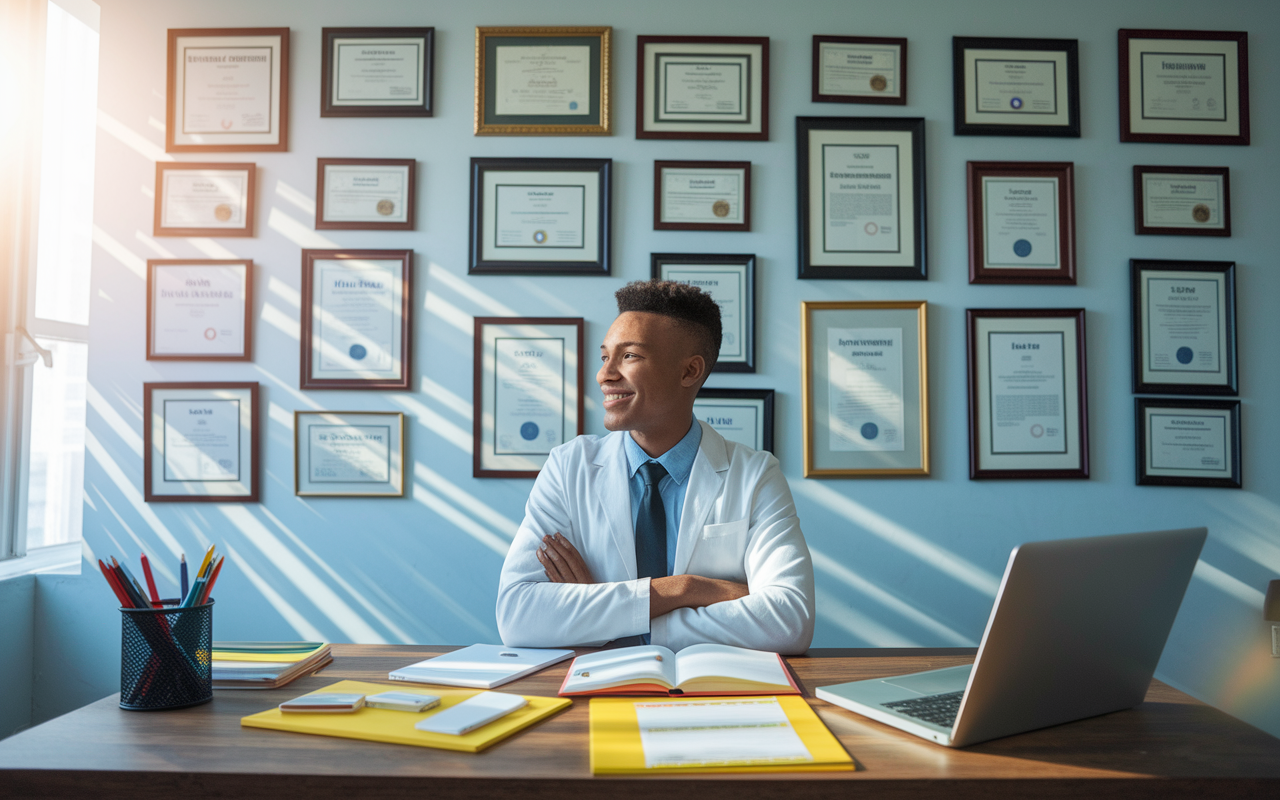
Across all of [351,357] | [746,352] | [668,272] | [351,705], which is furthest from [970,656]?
[351,357]

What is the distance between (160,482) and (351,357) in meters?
0.76

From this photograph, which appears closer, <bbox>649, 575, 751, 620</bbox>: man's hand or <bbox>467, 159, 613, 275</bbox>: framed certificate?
<bbox>649, 575, 751, 620</bbox>: man's hand

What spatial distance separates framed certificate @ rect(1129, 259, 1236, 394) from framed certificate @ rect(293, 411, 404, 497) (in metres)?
2.48

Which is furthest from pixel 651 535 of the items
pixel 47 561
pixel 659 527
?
pixel 47 561

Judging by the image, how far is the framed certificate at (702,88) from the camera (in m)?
2.59

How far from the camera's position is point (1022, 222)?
8.47 feet

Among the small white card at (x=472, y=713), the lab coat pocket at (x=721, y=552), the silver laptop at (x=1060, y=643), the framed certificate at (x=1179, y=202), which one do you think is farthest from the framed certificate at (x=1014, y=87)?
the small white card at (x=472, y=713)

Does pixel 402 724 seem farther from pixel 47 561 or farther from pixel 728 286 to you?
pixel 47 561

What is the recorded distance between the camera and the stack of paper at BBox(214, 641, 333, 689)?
1.15 metres

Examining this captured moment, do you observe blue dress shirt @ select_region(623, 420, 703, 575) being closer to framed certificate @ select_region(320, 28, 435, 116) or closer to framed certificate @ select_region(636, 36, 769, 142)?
framed certificate @ select_region(636, 36, 769, 142)

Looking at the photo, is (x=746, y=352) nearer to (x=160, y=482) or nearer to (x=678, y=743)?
(x=678, y=743)

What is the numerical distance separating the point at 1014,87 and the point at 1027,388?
102 centimetres

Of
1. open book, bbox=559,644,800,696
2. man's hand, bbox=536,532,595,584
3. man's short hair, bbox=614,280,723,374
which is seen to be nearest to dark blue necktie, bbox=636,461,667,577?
man's hand, bbox=536,532,595,584

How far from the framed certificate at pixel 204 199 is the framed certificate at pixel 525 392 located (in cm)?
90
